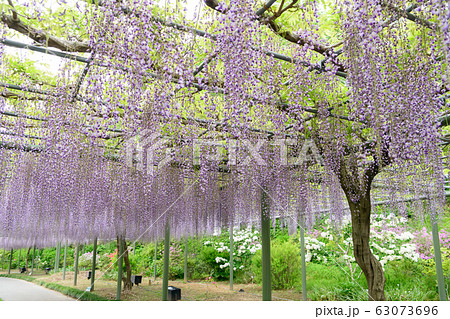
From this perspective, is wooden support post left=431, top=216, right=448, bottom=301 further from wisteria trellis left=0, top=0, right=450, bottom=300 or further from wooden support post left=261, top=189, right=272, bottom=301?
wooden support post left=261, top=189, right=272, bottom=301

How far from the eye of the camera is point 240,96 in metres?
2.95

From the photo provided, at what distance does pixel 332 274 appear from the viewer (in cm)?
748

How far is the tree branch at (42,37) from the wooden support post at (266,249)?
11.6ft

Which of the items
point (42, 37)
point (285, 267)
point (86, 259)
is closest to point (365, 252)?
point (42, 37)

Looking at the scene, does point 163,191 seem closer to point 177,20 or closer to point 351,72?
point 177,20

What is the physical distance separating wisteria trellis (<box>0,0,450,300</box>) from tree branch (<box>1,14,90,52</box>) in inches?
0.5

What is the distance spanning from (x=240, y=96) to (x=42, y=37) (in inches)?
65.2

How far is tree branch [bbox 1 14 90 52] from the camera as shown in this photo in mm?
2424
